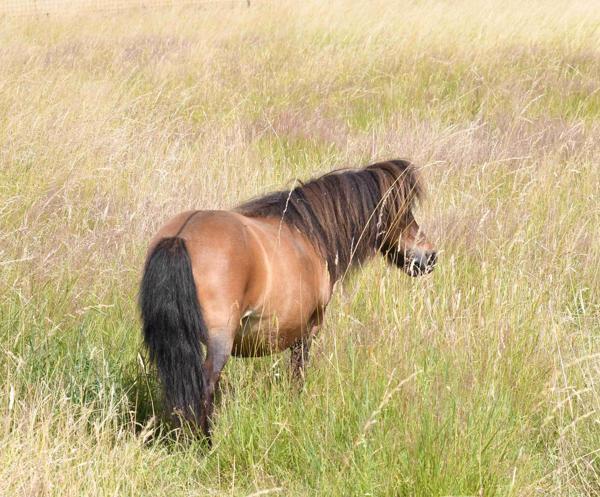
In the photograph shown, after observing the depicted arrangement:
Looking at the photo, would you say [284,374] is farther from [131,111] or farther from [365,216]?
[131,111]

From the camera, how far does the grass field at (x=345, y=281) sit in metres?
2.79

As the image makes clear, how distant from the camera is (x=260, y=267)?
3.14m

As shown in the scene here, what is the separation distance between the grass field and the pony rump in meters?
0.19

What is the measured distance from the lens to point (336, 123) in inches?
303

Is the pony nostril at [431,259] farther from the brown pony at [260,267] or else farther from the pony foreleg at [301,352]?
the pony foreleg at [301,352]

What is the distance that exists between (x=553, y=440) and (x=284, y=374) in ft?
3.08

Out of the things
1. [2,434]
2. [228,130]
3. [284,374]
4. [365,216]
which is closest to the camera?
[2,434]

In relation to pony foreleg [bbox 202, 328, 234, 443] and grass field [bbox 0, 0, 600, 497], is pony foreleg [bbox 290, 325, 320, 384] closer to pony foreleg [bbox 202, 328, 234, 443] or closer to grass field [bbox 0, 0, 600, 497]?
grass field [bbox 0, 0, 600, 497]

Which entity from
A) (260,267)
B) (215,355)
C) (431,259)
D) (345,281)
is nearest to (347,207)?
(345,281)

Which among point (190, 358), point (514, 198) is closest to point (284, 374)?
point (190, 358)

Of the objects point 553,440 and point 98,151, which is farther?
point 98,151

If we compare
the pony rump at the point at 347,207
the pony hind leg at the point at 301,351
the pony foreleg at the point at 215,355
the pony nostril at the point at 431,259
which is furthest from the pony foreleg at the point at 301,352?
the pony nostril at the point at 431,259

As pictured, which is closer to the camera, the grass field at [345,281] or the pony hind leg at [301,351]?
the grass field at [345,281]

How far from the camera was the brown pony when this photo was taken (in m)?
2.94
